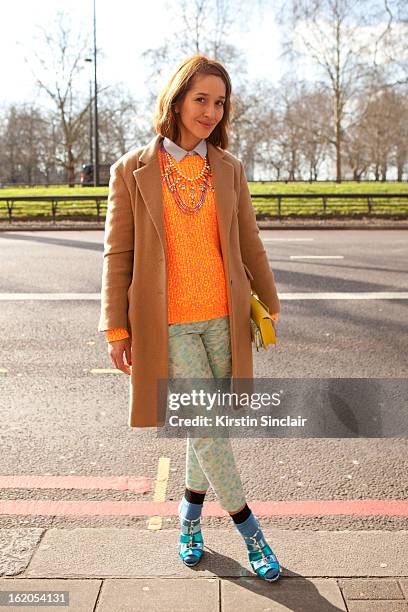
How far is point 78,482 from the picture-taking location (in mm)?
3531

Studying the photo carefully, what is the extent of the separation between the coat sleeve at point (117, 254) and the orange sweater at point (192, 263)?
64 mm

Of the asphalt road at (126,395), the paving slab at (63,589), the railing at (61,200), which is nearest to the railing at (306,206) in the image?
the railing at (61,200)

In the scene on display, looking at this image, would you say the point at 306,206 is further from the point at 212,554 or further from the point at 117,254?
the point at 117,254

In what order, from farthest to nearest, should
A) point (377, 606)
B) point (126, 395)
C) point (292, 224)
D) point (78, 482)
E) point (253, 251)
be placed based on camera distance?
1. point (292, 224)
2. point (126, 395)
3. point (78, 482)
4. point (253, 251)
5. point (377, 606)

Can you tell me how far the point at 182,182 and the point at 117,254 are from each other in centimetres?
34

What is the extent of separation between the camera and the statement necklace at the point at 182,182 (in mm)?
2469

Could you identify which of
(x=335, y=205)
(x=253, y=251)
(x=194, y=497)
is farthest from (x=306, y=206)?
(x=194, y=497)

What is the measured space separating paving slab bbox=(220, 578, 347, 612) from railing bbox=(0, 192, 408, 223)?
1728 cm

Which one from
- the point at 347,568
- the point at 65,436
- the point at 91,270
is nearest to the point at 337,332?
the point at 65,436

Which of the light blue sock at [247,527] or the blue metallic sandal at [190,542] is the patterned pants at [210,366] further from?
the blue metallic sandal at [190,542]

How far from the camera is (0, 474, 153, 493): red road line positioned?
11.4 feet

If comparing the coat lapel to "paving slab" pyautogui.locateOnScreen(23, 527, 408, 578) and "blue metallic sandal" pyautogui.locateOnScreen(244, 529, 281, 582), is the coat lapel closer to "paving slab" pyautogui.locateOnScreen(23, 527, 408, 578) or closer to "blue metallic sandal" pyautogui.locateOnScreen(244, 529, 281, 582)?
"blue metallic sandal" pyautogui.locateOnScreen(244, 529, 281, 582)

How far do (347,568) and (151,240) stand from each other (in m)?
1.41

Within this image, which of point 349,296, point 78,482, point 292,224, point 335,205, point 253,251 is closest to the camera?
point 253,251
